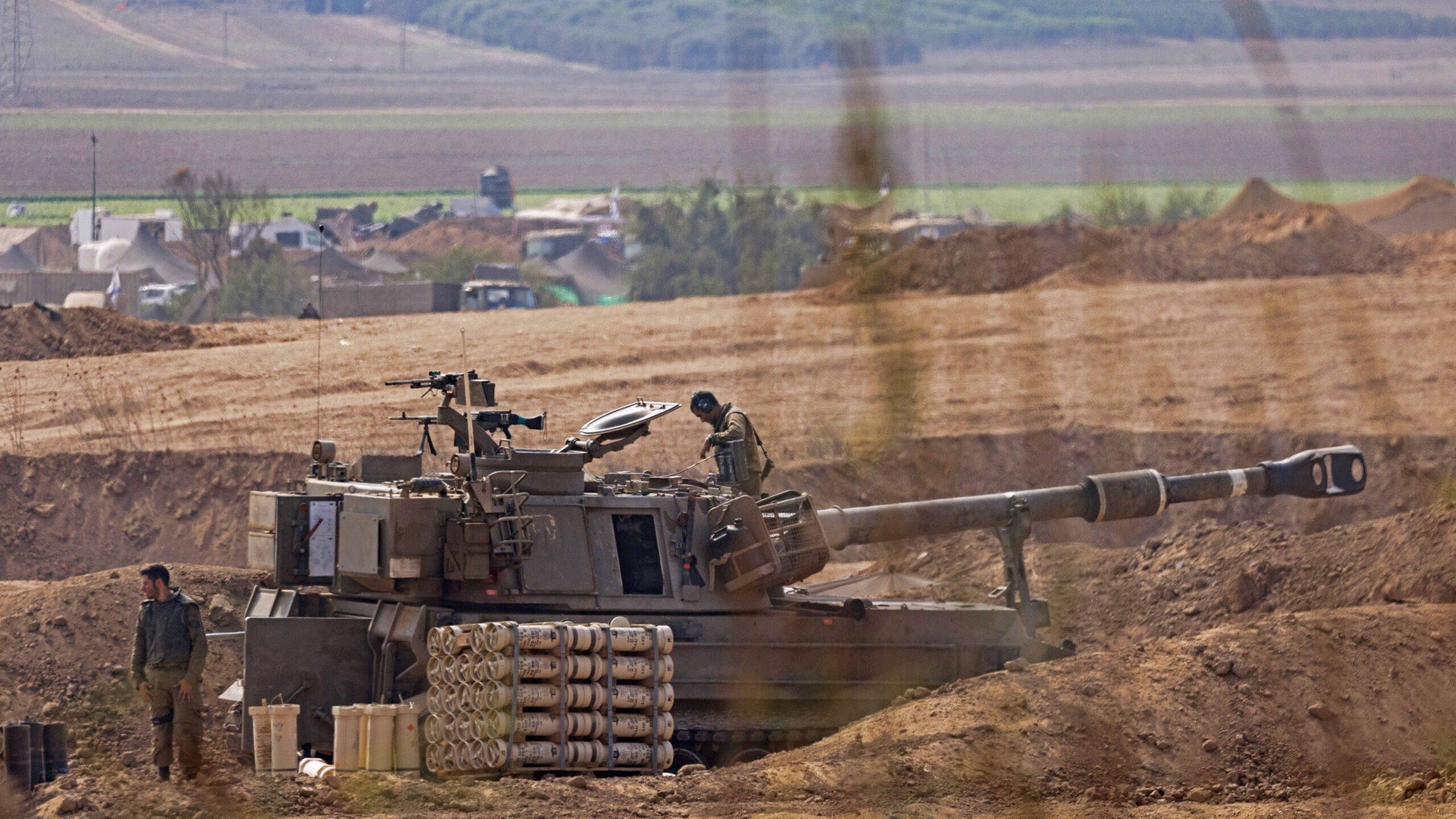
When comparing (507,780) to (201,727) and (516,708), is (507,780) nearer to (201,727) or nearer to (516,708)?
(516,708)

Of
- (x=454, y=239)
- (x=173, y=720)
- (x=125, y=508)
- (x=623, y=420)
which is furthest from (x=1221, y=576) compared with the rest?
(x=454, y=239)

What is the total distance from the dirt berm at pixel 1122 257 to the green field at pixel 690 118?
3.22 m

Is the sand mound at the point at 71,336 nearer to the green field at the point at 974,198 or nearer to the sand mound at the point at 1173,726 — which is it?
the green field at the point at 974,198

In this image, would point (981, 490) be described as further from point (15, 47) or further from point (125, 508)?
point (15, 47)

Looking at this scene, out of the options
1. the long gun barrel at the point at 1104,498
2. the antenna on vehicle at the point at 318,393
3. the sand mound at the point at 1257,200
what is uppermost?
the sand mound at the point at 1257,200

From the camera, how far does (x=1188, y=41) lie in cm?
6028

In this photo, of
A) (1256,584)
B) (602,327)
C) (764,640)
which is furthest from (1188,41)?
(764,640)

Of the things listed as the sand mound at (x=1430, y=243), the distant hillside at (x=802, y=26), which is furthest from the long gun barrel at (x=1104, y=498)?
the distant hillside at (x=802, y=26)

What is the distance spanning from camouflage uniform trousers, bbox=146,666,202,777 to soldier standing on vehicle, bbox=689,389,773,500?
488 cm

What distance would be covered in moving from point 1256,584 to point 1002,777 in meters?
6.58

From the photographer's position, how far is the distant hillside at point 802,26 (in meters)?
56.3

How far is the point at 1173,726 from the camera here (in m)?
13.2

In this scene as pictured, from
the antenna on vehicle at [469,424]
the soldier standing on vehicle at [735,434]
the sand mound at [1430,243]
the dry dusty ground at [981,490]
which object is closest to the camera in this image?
the dry dusty ground at [981,490]

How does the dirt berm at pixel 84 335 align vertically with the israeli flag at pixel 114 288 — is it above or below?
below
